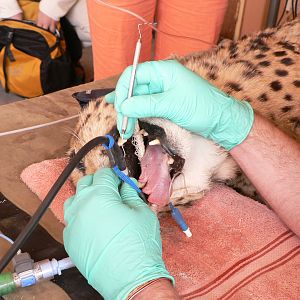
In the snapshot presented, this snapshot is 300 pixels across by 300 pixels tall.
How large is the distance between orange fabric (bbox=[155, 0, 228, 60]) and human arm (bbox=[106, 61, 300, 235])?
4.88ft

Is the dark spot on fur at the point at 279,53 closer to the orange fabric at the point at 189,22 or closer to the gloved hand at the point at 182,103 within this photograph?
the gloved hand at the point at 182,103

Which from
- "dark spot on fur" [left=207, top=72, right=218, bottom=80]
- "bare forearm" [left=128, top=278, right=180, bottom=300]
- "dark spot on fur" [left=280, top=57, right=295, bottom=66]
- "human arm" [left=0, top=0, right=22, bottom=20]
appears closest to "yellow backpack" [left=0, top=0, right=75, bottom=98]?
"human arm" [left=0, top=0, right=22, bottom=20]

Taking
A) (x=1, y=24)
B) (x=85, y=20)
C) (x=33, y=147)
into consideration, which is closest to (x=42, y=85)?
(x=1, y=24)

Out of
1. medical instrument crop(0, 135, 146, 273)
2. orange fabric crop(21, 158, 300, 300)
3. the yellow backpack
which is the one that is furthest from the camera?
the yellow backpack

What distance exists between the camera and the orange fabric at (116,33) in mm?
2521

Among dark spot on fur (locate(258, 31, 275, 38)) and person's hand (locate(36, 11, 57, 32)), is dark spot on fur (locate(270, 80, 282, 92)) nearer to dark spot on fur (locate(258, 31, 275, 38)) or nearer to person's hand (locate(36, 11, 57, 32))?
dark spot on fur (locate(258, 31, 275, 38))

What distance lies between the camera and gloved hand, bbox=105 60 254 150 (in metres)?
1.22

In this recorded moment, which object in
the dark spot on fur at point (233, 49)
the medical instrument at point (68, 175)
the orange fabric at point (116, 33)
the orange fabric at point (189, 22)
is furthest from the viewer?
the orange fabric at point (189, 22)

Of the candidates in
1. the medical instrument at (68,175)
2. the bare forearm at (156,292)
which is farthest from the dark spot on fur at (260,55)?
the bare forearm at (156,292)

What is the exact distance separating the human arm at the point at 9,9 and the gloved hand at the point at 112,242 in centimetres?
237

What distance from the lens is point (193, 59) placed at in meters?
1.63

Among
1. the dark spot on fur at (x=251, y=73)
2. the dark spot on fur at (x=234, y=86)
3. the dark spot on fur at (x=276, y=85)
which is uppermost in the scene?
the dark spot on fur at (x=251, y=73)

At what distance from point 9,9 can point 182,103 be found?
7.68 feet

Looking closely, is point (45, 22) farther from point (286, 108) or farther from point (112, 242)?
point (112, 242)
